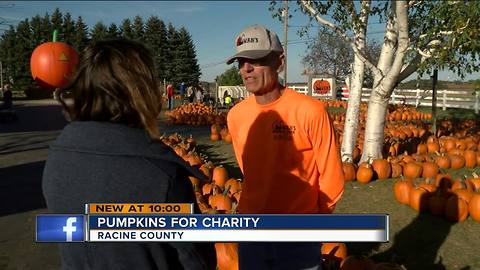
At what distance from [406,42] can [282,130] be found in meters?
5.88

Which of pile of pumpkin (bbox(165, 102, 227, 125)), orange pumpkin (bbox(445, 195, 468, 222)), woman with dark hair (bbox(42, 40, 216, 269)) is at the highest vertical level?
woman with dark hair (bbox(42, 40, 216, 269))

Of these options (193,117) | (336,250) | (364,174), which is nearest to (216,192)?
(336,250)

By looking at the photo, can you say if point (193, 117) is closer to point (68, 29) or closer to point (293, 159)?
point (293, 159)

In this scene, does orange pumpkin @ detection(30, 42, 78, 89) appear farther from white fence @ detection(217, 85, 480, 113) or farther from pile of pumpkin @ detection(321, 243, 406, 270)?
white fence @ detection(217, 85, 480, 113)

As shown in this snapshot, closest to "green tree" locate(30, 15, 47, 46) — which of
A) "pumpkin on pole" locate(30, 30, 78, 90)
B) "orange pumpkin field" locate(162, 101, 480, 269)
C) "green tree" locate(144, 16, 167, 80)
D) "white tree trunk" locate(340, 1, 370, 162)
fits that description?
"green tree" locate(144, 16, 167, 80)

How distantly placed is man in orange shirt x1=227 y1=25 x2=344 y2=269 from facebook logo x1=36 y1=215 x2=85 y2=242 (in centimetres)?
129

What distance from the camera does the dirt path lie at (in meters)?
5.11

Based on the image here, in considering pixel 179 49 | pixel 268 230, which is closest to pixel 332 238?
pixel 268 230

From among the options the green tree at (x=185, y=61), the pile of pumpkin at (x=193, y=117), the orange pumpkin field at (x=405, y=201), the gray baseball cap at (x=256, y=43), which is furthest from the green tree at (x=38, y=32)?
the gray baseball cap at (x=256, y=43)

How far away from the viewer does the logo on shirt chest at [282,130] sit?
2545mm

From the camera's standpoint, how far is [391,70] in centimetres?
808

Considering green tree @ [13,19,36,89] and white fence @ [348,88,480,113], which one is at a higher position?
green tree @ [13,19,36,89]

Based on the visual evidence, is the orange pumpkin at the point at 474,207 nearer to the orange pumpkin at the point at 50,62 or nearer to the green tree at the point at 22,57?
the orange pumpkin at the point at 50,62

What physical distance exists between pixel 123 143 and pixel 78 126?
0.20 m
